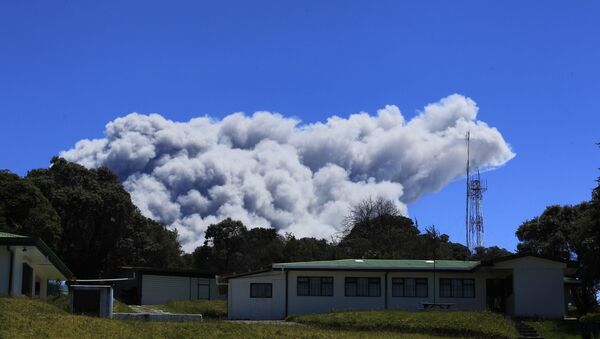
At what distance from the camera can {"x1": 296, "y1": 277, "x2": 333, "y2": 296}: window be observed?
3872 cm

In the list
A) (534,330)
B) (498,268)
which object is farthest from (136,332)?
(498,268)

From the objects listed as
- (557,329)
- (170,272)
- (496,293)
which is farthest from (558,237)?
(170,272)

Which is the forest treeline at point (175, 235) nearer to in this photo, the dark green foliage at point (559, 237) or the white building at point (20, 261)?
the dark green foliage at point (559, 237)

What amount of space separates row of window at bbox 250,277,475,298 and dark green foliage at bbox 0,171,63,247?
16967 millimetres

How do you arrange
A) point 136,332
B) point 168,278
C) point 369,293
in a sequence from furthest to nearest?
point 168,278 < point 369,293 < point 136,332

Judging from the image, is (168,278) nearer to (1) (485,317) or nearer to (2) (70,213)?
(2) (70,213)

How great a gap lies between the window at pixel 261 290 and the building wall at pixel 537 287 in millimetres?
12138

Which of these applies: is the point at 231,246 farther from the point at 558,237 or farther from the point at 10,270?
the point at 10,270

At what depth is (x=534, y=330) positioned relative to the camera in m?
30.7

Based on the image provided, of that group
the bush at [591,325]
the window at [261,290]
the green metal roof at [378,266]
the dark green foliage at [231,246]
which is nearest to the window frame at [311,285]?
the green metal roof at [378,266]

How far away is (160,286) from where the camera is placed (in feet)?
170

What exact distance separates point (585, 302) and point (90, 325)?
34503mm

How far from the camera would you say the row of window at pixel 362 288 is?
38719mm

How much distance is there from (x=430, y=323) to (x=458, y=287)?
10.1m
